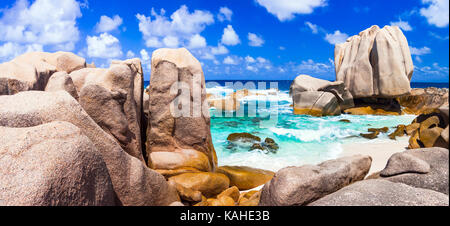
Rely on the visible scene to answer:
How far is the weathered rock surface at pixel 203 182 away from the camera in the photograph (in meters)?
4.54

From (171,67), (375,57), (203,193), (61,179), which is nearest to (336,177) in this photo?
(203,193)

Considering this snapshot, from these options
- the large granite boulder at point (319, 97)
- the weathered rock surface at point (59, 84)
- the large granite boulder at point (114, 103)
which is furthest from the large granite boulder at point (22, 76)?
the large granite boulder at point (319, 97)

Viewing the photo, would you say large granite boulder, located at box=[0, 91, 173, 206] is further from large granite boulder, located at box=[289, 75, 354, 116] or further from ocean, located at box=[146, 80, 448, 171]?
large granite boulder, located at box=[289, 75, 354, 116]

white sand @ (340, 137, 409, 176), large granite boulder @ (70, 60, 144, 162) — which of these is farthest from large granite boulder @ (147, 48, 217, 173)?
white sand @ (340, 137, 409, 176)

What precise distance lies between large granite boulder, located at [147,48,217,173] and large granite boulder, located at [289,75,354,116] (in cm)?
1233

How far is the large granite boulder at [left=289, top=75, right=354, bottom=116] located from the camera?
15938mm

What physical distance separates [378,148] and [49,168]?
364 inches

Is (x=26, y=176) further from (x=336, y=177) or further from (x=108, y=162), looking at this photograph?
(x=336, y=177)

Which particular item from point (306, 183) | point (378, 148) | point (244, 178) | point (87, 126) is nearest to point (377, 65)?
point (378, 148)

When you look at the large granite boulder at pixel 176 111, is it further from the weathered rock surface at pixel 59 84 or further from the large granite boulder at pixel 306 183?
the large granite boulder at pixel 306 183

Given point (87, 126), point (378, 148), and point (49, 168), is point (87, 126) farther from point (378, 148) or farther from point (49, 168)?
point (378, 148)

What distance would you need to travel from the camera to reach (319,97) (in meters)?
16.3

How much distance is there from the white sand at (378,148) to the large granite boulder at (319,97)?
Answer: 6.66 metres
